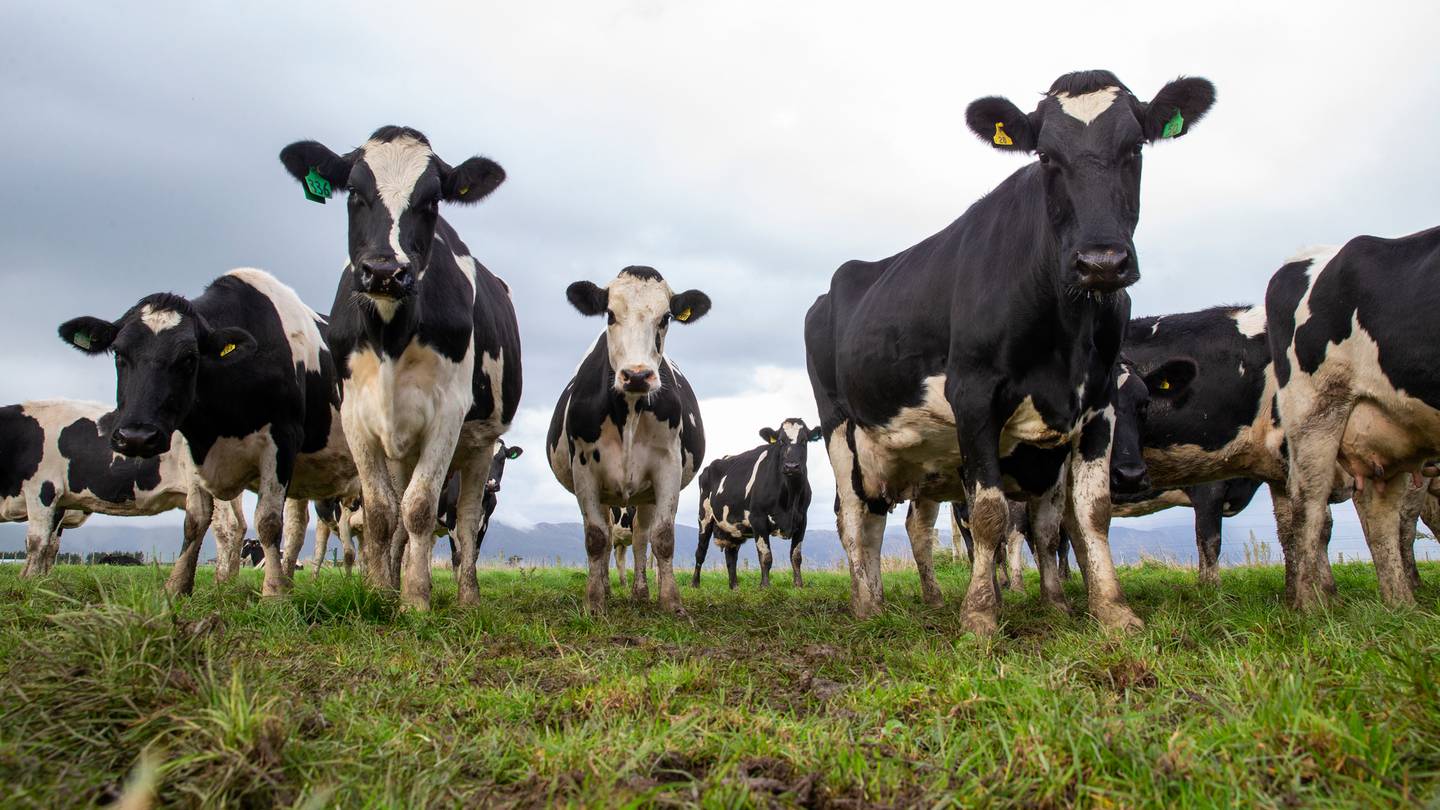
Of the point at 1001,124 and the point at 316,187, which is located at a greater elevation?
the point at 316,187

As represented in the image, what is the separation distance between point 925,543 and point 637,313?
362 cm

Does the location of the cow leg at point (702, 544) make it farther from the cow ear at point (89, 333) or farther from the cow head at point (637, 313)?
the cow ear at point (89, 333)

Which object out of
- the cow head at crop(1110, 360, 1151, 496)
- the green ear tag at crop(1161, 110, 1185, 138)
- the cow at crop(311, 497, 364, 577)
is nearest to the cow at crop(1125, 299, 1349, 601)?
the cow head at crop(1110, 360, 1151, 496)

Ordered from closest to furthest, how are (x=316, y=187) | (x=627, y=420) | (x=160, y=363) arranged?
(x=316, y=187) → (x=160, y=363) → (x=627, y=420)

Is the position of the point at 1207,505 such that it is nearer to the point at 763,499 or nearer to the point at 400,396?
the point at 400,396

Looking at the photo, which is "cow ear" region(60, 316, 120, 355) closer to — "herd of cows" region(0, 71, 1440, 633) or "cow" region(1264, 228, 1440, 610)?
"herd of cows" region(0, 71, 1440, 633)

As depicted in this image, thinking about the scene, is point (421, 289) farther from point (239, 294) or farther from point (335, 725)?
point (335, 725)

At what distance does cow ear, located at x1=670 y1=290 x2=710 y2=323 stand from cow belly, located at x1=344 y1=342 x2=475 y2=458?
9.40 ft

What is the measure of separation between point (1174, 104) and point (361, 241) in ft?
18.0

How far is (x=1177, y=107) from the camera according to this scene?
577 centimetres

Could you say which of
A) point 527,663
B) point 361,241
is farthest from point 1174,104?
point 361,241

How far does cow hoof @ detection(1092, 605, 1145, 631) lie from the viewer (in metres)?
4.95

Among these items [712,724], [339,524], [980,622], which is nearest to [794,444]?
[339,524]

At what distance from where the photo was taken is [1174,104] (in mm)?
5770
